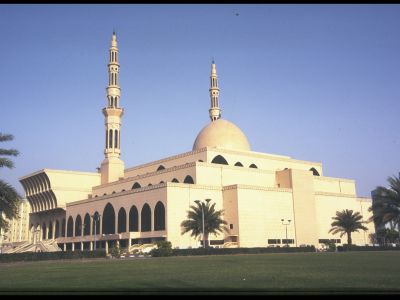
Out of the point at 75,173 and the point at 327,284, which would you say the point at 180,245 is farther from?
the point at 327,284

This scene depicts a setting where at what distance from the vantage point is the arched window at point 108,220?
61.8m

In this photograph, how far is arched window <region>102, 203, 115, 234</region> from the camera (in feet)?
203

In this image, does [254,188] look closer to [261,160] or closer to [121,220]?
[261,160]

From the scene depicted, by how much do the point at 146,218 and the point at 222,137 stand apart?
17.7 meters

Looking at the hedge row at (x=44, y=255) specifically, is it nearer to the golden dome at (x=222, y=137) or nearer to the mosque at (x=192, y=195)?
the mosque at (x=192, y=195)

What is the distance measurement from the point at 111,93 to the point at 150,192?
19.4 m

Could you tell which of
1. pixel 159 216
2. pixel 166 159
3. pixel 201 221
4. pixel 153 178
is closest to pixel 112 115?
pixel 166 159

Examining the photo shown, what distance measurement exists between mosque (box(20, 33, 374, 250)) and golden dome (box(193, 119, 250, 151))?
0.49 ft

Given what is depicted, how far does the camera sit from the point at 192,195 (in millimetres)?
54312

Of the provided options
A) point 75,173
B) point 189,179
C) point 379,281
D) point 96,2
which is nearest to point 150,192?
point 189,179

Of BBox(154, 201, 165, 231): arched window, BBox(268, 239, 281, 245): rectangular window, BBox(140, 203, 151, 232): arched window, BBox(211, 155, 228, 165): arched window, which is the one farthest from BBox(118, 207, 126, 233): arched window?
BBox(268, 239, 281, 245): rectangular window

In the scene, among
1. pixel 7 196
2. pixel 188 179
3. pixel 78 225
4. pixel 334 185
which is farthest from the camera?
pixel 334 185

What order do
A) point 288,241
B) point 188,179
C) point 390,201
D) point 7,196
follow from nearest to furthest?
1. point 7,196
2. point 390,201
3. point 288,241
4. point 188,179

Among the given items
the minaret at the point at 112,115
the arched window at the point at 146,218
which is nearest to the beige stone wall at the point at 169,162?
the minaret at the point at 112,115
